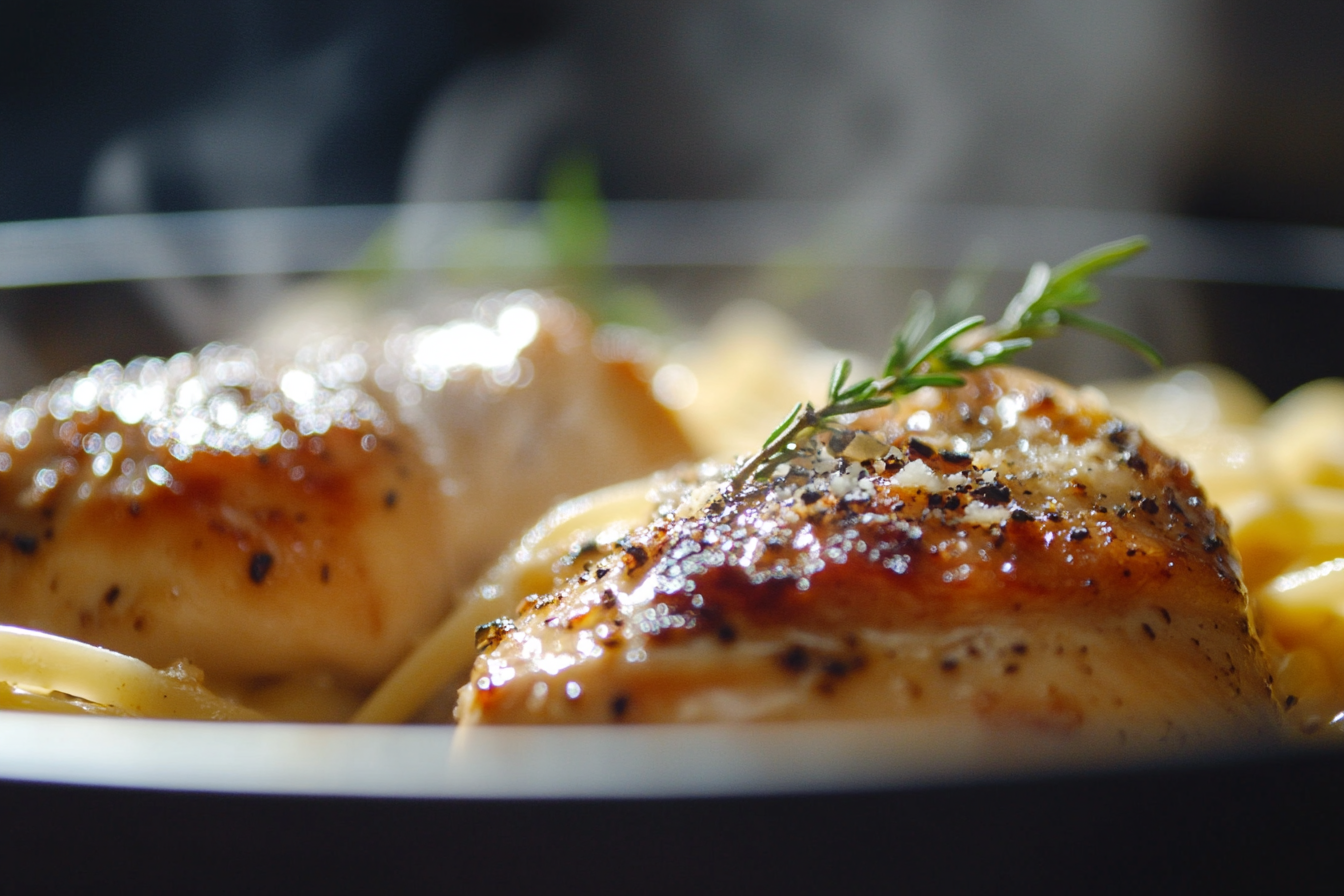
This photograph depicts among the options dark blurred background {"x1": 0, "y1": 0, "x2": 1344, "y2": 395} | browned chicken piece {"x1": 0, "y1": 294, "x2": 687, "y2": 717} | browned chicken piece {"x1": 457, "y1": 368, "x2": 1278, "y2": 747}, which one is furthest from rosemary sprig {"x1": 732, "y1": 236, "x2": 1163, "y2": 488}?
dark blurred background {"x1": 0, "y1": 0, "x2": 1344, "y2": 395}

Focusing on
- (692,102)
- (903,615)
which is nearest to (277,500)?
(903,615)

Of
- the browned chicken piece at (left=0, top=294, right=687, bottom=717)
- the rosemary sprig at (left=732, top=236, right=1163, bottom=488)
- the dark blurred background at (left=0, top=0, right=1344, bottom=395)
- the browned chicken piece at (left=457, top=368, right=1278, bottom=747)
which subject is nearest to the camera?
the browned chicken piece at (left=457, top=368, right=1278, bottom=747)

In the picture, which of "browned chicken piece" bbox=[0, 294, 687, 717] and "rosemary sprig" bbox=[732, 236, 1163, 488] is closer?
"rosemary sprig" bbox=[732, 236, 1163, 488]

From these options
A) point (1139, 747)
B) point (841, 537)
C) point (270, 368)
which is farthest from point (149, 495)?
point (1139, 747)

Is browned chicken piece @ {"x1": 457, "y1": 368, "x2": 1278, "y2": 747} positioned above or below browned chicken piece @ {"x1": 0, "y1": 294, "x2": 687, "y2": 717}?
below

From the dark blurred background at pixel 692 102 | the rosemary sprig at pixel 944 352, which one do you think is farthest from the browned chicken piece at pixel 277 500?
the dark blurred background at pixel 692 102

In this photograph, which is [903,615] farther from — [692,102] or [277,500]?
[692,102]

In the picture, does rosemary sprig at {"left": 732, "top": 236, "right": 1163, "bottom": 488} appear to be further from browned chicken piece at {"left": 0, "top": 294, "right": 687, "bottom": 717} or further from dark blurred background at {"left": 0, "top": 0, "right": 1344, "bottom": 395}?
dark blurred background at {"left": 0, "top": 0, "right": 1344, "bottom": 395}
